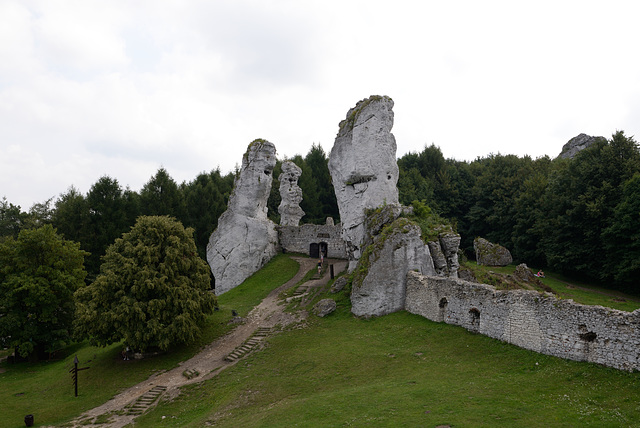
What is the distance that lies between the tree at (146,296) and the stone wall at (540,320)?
14511 millimetres

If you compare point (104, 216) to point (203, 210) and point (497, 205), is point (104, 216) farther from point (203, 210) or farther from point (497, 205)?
point (497, 205)

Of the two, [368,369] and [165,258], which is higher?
[165,258]

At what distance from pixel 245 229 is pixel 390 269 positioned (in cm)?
2039

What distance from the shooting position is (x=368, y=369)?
1903 centimetres

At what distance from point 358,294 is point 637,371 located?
15.2 meters

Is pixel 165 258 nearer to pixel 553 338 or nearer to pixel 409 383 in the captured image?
pixel 409 383

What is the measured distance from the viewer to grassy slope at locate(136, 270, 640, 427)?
12.5m

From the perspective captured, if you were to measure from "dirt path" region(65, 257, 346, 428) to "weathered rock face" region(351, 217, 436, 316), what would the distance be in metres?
5.15

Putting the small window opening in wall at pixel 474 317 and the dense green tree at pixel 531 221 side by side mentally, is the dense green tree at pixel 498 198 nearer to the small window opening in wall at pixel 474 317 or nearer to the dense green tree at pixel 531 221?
the dense green tree at pixel 531 221

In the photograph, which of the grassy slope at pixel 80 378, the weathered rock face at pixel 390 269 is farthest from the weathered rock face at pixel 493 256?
the grassy slope at pixel 80 378

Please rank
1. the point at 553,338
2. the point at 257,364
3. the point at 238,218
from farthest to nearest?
1. the point at 238,218
2. the point at 257,364
3. the point at 553,338

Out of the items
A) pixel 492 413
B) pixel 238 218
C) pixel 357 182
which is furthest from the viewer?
pixel 238 218

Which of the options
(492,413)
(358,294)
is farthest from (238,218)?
(492,413)

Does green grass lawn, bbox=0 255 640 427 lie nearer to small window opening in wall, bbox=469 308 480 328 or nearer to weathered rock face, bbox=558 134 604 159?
small window opening in wall, bbox=469 308 480 328
